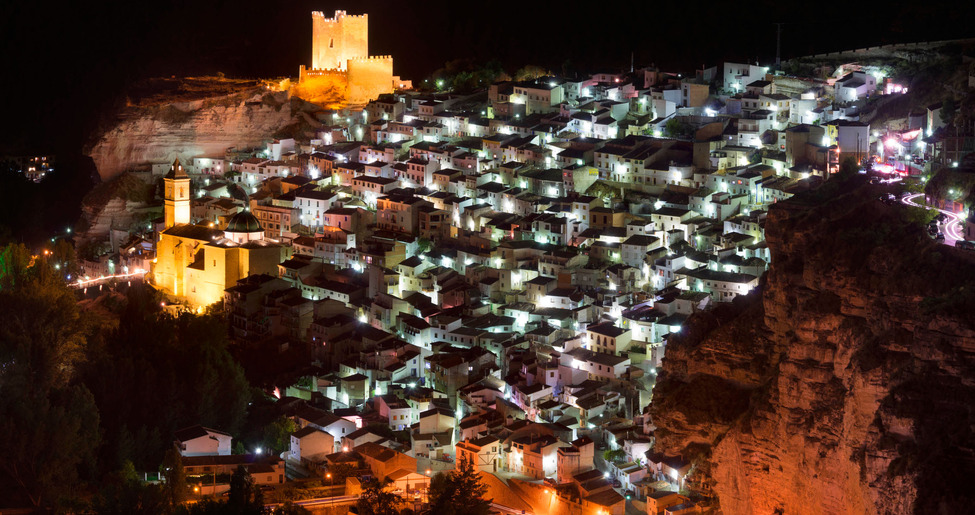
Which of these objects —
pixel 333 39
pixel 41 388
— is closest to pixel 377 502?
pixel 41 388

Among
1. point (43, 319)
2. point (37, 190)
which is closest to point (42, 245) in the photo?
point (37, 190)

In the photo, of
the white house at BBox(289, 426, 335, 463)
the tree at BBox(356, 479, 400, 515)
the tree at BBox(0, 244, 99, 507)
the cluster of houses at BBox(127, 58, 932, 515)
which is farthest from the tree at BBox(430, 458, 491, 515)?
the tree at BBox(0, 244, 99, 507)

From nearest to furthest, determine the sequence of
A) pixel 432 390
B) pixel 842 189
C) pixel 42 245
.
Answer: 1. pixel 842 189
2. pixel 432 390
3. pixel 42 245

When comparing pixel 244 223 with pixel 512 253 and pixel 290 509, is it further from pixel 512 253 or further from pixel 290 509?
pixel 290 509

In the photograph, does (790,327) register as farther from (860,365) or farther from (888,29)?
(888,29)

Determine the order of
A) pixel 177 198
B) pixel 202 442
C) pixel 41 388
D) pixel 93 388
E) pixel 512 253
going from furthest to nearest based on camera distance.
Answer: pixel 177 198 → pixel 512 253 → pixel 93 388 → pixel 202 442 → pixel 41 388

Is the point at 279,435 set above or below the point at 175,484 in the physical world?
below

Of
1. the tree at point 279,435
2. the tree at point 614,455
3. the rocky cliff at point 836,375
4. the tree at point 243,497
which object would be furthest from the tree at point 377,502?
the rocky cliff at point 836,375
